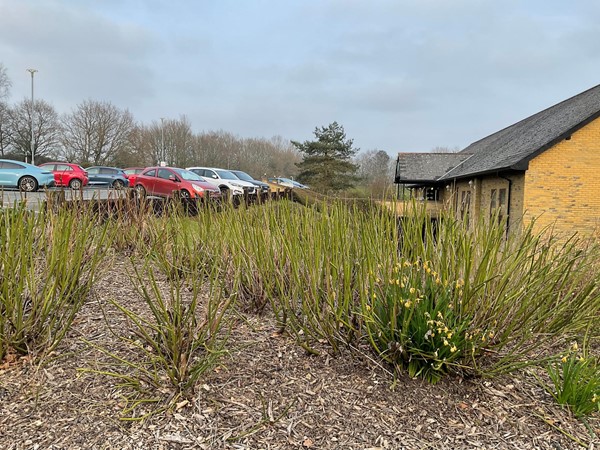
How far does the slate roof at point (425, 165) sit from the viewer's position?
27.5 m

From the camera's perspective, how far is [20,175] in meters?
17.1

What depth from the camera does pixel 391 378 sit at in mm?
2793

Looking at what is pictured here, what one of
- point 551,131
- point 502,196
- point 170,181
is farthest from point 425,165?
point 170,181

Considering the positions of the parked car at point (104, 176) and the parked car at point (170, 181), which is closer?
the parked car at point (170, 181)

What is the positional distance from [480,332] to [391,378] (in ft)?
2.20

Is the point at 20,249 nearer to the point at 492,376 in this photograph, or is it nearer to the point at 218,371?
the point at 218,371

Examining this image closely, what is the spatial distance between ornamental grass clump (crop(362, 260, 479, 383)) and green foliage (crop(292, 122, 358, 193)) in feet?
130

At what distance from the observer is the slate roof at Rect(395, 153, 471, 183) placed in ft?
90.3

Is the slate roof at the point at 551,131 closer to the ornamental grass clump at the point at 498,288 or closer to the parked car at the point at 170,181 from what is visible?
the parked car at the point at 170,181

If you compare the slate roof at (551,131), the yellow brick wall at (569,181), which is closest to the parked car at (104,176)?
the slate roof at (551,131)

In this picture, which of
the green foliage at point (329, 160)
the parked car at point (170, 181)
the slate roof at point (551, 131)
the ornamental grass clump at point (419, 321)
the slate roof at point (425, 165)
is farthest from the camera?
the green foliage at point (329, 160)

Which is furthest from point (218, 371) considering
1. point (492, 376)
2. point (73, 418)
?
point (492, 376)

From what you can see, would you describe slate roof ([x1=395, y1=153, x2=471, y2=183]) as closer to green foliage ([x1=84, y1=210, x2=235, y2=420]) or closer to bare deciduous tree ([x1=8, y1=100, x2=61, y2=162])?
green foliage ([x1=84, y1=210, x2=235, y2=420])

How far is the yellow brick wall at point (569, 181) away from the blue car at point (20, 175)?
1970 cm
